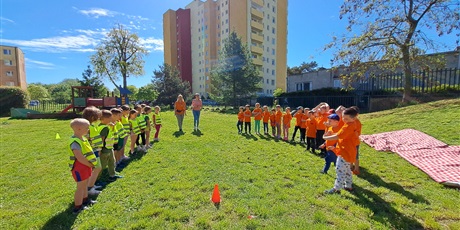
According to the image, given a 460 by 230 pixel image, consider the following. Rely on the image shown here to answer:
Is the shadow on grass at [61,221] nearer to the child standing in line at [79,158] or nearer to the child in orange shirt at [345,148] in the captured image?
the child standing in line at [79,158]

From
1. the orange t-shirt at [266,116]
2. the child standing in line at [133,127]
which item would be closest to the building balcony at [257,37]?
the orange t-shirt at [266,116]

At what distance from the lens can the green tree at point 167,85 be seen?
105 ft

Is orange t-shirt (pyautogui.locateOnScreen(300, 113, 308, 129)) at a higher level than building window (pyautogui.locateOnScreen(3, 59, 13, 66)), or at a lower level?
lower

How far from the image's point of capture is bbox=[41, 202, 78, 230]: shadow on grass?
123 inches

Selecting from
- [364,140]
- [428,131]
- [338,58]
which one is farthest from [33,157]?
[338,58]

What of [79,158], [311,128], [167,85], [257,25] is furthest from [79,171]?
[257,25]

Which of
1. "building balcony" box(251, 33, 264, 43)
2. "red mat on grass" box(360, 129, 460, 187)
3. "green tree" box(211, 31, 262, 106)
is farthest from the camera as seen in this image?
"building balcony" box(251, 33, 264, 43)

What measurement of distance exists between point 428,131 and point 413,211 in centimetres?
692

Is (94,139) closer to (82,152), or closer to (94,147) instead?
(94,147)

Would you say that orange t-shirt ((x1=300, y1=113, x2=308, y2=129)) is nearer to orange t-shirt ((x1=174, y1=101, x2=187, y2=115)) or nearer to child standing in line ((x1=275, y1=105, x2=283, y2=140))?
child standing in line ((x1=275, y1=105, x2=283, y2=140))

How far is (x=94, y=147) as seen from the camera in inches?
164

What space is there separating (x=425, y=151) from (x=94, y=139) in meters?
8.50

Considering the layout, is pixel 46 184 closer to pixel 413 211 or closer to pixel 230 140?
pixel 230 140

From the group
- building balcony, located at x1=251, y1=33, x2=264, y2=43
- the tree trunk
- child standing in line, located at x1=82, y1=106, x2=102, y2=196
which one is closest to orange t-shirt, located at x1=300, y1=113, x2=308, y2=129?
child standing in line, located at x1=82, y1=106, x2=102, y2=196
